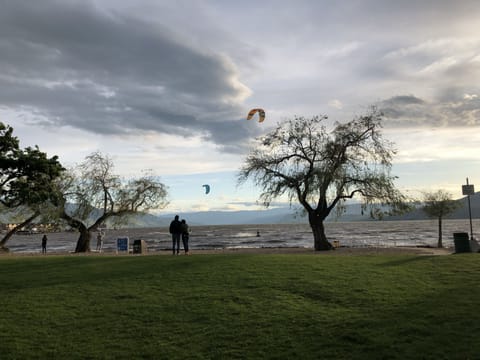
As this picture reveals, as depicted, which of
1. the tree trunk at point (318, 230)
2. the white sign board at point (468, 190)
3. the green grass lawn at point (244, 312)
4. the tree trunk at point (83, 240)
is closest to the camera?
the green grass lawn at point (244, 312)

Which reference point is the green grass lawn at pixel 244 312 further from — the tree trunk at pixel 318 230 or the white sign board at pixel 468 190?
the tree trunk at pixel 318 230

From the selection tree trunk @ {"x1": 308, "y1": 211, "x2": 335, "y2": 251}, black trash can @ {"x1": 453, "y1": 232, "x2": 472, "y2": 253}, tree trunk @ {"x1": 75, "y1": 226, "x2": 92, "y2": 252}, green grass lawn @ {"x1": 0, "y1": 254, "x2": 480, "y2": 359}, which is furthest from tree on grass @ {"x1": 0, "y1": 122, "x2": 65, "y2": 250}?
black trash can @ {"x1": 453, "y1": 232, "x2": 472, "y2": 253}

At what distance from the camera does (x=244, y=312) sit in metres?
10.1

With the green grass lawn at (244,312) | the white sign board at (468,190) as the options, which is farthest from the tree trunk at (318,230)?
the green grass lawn at (244,312)

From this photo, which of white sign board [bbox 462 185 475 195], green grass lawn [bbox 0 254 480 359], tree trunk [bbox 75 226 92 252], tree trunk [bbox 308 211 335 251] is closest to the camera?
green grass lawn [bbox 0 254 480 359]

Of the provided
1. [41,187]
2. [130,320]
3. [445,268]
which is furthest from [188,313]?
[41,187]

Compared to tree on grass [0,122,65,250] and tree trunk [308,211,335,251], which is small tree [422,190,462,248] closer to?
tree trunk [308,211,335,251]

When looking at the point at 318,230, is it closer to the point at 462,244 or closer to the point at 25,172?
the point at 462,244

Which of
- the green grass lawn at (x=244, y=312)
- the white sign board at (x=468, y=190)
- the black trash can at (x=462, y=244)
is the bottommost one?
the green grass lawn at (x=244, y=312)

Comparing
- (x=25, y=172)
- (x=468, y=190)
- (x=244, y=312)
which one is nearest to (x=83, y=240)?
(x=25, y=172)

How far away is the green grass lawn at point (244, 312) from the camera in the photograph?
308 inches

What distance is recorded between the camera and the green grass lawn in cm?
783

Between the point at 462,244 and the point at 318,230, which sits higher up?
the point at 318,230

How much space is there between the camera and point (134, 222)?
147 feet
